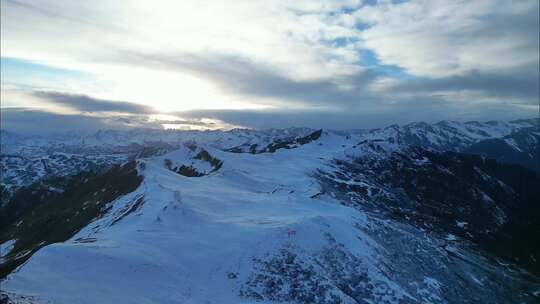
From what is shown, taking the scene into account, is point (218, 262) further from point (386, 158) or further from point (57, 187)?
point (57, 187)

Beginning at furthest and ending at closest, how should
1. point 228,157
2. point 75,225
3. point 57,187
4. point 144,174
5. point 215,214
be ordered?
point 57,187 → point 228,157 → point 144,174 → point 75,225 → point 215,214

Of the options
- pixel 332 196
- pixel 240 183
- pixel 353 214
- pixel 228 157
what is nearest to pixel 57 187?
pixel 228 157

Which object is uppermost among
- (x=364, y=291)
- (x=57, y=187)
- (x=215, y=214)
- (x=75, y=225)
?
(x=215, y=214)

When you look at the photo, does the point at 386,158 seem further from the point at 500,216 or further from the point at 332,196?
the point at 332,196

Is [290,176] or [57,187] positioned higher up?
[290,176]

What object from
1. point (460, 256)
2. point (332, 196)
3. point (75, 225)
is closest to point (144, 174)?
point (75, 225)

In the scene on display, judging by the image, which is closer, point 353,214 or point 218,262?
point 218,262

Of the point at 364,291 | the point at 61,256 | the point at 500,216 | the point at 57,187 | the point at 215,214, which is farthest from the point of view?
the point at 57,187

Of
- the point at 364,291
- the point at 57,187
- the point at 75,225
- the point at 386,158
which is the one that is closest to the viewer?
the point at 364,291

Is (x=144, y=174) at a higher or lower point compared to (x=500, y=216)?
higher
